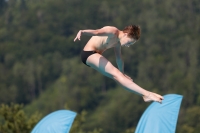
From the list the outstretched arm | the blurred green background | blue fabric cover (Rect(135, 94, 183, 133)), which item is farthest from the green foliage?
the blurred green background

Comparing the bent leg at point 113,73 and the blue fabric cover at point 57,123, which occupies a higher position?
the bent leg at point 113,73

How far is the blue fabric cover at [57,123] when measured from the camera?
19875 mm

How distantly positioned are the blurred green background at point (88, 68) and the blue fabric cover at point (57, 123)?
6286 centimetres

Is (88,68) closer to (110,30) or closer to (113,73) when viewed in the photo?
(113,73)

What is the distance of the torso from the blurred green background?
67.3 m

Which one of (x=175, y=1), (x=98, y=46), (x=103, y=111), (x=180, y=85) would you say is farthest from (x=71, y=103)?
(x=98, y=46)

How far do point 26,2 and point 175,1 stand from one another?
84.2 ft

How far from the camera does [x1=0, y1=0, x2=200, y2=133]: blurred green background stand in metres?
101

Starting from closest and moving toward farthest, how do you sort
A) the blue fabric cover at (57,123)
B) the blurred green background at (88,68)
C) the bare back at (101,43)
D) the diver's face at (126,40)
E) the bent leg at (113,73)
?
the bent leg at (113,73) → the diver's face at (126,40) → the bare back at (101,43) → the blue fabric cover at (57,123) → the blurred green background at (88,68)

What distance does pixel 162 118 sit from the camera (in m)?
19.9

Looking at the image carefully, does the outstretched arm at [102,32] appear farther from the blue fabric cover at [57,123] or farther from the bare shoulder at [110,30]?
the blue fabric cover at [57,123]

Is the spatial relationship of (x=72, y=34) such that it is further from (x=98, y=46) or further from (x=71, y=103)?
(x=98, y=46)

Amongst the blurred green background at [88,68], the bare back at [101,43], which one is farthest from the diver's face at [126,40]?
the blurred green background at [88,68]

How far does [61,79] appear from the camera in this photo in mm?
116938
